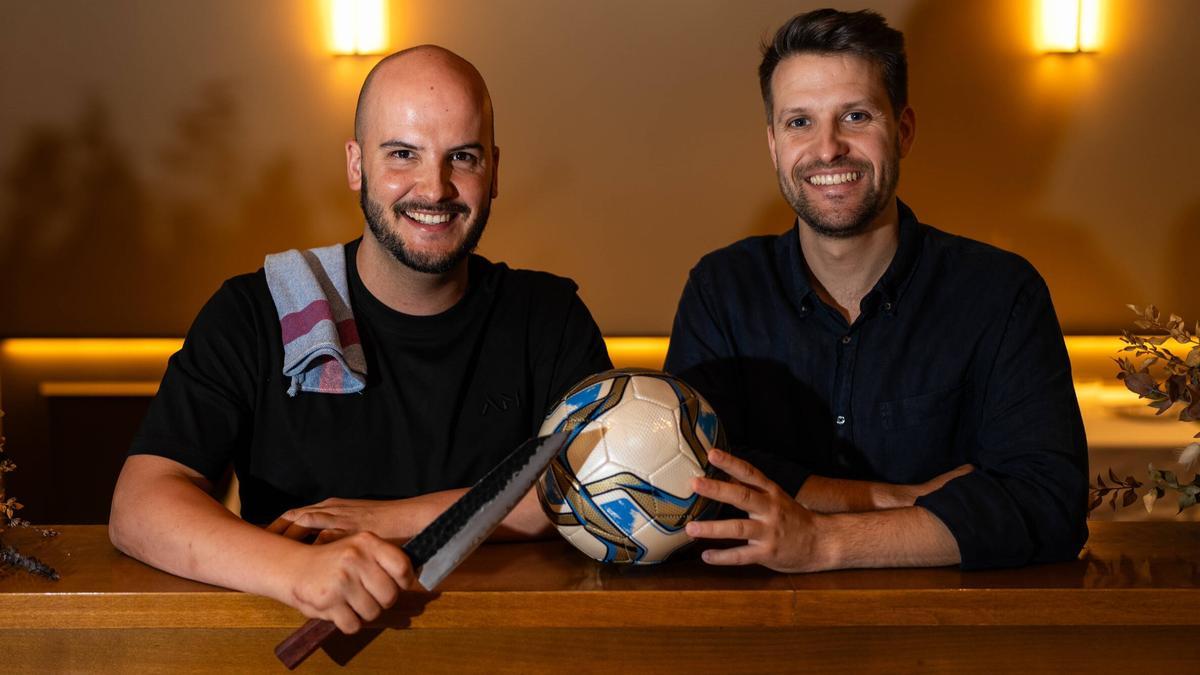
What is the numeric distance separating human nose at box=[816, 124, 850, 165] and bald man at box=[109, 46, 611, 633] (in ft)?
1.69

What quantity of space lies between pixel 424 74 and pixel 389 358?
1.54ft

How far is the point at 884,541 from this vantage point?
5.26 feet

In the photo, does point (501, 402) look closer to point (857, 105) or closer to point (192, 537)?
point (192, 537)

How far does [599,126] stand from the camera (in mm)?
3914

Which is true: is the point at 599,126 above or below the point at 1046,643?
above

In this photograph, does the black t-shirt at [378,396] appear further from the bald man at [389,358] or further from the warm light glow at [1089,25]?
the warm light glow at [1089,25]

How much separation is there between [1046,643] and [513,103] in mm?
2736

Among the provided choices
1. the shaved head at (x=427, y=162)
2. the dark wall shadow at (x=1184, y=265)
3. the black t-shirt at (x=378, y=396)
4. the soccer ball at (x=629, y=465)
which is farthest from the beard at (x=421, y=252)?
the dark wall shadow at (x=1184, y=265)

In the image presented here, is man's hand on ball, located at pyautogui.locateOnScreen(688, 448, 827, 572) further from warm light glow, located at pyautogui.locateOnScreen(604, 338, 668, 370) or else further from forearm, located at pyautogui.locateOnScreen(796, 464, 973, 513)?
warm light glow, located at pyautogui.locateOnScreen(604, 338, 668, 370)

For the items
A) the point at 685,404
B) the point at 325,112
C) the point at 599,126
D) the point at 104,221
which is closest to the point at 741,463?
the point at 685,404

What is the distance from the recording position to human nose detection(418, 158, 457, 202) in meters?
1.92

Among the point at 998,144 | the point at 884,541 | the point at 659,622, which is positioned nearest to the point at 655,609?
the point at 659,622

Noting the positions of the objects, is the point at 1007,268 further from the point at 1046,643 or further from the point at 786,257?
the point at 1046,643

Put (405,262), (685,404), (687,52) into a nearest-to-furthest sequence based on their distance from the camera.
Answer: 1. (685,404)
2. (405,262)
3. (687,52)
